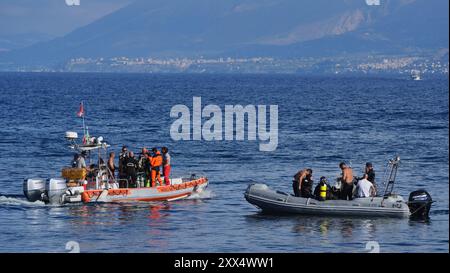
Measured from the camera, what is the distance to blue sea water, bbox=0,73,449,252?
102ft

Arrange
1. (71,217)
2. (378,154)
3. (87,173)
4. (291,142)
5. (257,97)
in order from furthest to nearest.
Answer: (257,97)
(291,142)
(378,154)
(87,173)
(71,217)

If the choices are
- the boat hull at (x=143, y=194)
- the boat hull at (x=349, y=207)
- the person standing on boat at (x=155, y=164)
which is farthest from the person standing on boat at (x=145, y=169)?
the boat hull at (x=349, y=207)

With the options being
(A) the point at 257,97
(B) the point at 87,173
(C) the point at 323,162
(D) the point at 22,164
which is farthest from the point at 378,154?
(A) the point at 257,97

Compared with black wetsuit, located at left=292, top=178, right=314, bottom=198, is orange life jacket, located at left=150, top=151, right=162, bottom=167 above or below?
above

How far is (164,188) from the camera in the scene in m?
38.7

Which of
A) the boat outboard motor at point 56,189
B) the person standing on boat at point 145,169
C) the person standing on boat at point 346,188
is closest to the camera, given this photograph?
the person standing on boat at point 346,188

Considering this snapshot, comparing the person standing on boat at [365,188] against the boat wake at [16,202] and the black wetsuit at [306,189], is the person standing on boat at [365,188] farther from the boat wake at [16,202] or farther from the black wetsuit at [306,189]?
the boat wake at [16,202]

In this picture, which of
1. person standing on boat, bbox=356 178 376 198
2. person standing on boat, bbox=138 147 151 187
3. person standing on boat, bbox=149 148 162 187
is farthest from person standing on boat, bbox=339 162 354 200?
person standing on boat, bbox=138 147 151 187

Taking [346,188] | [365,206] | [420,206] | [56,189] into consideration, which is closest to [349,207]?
[365,206]

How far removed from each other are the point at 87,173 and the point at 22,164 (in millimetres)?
14380

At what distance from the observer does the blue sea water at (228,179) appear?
102 feet

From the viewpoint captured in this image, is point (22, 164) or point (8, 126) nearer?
point (22, 164)

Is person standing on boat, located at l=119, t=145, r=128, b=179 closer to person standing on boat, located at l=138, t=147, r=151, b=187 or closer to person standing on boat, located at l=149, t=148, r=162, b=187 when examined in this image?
person standing on boat, located at l=138, t=147, r=151, b=187

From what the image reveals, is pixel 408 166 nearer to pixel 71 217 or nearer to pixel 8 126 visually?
pixel 71 217
